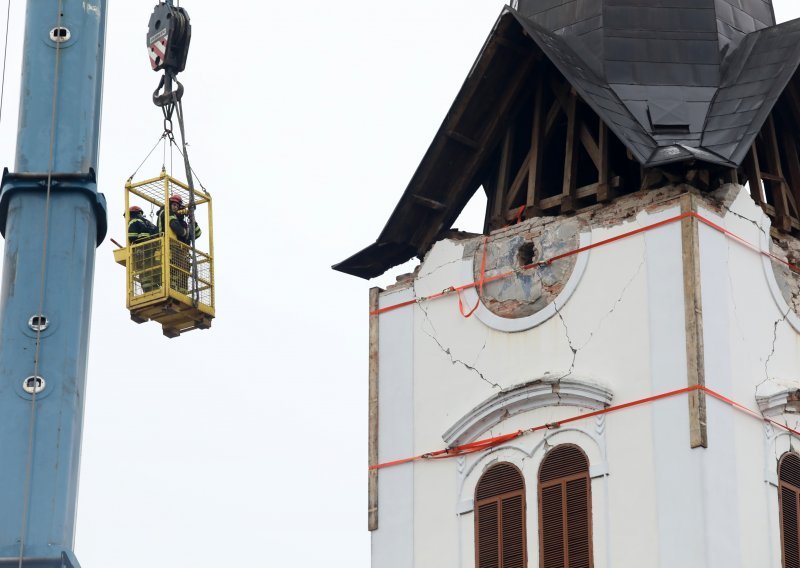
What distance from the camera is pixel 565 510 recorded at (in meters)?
36.3

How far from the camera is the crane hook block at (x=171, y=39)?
4094cm

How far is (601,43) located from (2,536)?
11206mm

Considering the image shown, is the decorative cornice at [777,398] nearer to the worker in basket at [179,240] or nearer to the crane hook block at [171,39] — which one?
the worker in basket at [179,240]

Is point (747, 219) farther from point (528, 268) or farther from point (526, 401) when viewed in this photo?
point (526, 401)

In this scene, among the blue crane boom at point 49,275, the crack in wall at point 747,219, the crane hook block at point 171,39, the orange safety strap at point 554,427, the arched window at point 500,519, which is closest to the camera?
the blue crane boom at point 49,275

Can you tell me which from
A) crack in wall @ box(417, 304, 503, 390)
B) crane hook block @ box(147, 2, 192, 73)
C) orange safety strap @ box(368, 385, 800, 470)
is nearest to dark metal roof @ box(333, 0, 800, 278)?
crack in wall @ box(417, 304, 503, 390)

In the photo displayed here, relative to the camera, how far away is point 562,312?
37.6 metres

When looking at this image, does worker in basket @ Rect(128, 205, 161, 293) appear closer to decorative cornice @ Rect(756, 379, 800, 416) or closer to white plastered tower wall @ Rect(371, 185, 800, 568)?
white plastered tower wall @ Rect(371, 185, 800, 568)

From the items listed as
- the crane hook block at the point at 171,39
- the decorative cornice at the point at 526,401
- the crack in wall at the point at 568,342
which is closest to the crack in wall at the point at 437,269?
the crack in wall at the point at 568,342

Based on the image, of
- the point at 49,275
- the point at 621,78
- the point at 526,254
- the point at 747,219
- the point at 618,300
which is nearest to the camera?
the point at 618,300

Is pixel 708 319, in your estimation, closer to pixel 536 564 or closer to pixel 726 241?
pixel 726 241

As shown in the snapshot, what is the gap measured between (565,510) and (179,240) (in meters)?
7.25

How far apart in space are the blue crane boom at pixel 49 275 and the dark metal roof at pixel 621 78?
483cm

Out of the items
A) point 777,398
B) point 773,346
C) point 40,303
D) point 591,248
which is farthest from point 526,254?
point 40,303
